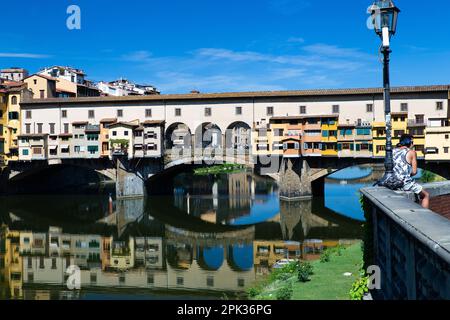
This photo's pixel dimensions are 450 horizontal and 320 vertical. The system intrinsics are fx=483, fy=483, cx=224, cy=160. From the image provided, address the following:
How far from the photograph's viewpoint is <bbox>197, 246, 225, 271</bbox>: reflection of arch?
21616mm

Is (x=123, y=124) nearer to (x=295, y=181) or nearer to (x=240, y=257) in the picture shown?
(x=295, y=181)

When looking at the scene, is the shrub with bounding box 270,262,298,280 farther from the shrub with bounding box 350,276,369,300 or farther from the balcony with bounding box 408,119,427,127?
the balcony with bounding box 408,119,427,127

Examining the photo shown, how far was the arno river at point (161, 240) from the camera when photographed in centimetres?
1844

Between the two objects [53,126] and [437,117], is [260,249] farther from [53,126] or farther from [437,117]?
[53,126]

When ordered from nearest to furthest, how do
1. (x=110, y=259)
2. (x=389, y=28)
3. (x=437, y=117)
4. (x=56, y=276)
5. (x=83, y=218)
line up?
(x=389, y=28) < (x=56, y=276) < (x=110, y=259) < (x=83, y=218) < (x=437, y=117)

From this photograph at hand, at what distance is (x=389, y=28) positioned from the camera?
9.45 meters

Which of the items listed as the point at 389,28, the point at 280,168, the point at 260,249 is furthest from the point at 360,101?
the point at 389,28

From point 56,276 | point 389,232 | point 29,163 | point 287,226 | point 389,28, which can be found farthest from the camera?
point 29,163

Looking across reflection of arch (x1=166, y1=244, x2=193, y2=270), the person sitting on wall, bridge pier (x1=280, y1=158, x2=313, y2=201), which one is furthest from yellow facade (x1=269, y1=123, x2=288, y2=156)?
the person sitting on wall

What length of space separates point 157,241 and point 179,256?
13.1 ft

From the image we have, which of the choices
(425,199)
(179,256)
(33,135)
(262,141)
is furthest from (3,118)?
(425,199)

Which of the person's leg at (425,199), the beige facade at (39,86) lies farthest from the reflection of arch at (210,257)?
the beige facade at (39,86)

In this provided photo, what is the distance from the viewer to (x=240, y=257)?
23125 mm

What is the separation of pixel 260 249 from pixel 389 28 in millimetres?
16951
